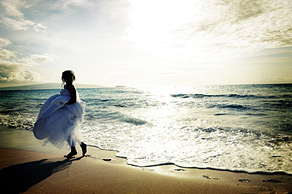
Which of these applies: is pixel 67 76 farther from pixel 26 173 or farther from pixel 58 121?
pixel 26 173

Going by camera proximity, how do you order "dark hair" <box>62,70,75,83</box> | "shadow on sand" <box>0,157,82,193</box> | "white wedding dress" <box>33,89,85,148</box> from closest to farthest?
"shadow on sand" <box>0,157,82,193</box>
"white wedding dress" <box>33,89,85,148</box>
"dark hair" <box>62,70,75,83</box>

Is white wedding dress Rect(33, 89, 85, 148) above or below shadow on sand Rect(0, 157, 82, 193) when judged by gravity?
above

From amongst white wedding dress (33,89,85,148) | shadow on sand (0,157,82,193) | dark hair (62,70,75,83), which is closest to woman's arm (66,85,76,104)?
white wedding dress (33,89,85,148)

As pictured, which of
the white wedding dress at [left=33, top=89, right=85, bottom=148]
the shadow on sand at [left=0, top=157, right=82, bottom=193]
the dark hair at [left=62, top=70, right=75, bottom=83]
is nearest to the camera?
the shadow on sand at [left=0, top=157, right=82, bottom=193]

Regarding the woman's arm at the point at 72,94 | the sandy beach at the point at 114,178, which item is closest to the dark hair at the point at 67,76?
the woman's arm at the point at 72,94

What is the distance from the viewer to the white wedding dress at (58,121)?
401cm

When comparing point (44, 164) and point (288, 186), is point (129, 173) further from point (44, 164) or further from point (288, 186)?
point (288, 186)

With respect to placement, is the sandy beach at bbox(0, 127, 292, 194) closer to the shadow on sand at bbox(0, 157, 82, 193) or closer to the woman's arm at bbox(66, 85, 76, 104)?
the shadow on sand at bbox(0, 157, 82, 193)

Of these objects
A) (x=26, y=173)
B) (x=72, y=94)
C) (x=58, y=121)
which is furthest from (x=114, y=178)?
(x=72, y=94)

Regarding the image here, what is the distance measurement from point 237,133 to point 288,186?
161 inches

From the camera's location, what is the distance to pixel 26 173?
324cm

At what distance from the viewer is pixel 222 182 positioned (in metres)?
3.07

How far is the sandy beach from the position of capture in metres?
2.77

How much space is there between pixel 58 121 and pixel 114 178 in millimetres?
1957
